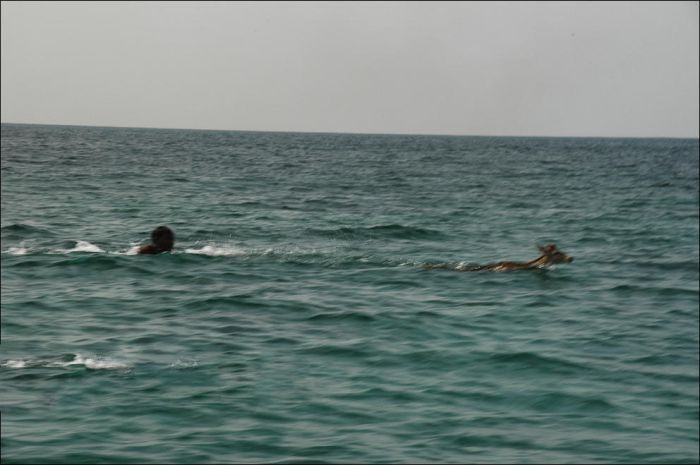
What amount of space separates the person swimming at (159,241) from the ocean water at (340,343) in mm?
420

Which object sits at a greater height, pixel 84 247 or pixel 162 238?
pixel 162 238

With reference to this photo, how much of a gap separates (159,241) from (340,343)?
1107 cm

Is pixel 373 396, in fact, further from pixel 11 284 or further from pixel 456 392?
pixel 11 284

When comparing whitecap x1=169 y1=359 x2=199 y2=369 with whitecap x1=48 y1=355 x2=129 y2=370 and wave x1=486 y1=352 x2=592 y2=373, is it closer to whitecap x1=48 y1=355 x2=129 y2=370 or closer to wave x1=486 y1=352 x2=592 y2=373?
whitecap x1=48 y1=355 x2=129 y2=370

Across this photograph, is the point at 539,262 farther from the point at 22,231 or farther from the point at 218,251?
the point at 22,231

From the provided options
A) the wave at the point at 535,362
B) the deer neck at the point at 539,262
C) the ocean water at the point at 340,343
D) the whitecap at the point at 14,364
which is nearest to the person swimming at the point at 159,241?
the ocean water at the point at 340,343

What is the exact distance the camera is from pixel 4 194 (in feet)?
134

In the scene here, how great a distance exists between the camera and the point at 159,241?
978 inches

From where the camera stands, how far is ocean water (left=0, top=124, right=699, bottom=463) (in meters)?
10.5

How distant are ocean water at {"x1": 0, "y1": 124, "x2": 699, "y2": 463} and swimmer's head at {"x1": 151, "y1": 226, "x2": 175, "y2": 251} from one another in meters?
0.40

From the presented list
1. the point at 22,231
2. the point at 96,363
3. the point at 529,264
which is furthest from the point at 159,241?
the point at 96,363

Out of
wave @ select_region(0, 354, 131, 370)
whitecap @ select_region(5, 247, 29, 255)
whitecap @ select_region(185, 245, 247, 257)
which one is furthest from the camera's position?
whitecap @ select_region(185, 245, 247, 257)

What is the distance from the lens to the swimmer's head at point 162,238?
24.7 meters

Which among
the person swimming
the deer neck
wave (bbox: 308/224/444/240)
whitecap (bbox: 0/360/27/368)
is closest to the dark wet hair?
the person swimming
